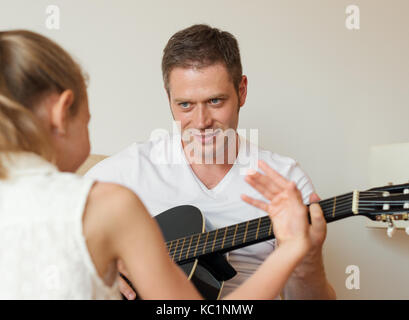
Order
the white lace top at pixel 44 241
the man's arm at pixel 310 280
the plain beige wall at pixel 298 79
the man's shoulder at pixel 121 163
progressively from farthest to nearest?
the plain beige wall at pixel 298 79
the man's shoulder at pixel 121 163
the man's arm at pixel 310 280
the white lace top at pixel 44 241

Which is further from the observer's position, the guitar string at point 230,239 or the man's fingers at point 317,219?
the guitar string at point 230,239

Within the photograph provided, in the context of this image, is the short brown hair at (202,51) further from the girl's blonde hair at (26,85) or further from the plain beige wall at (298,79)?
the girl's blonde hair at (26,85)

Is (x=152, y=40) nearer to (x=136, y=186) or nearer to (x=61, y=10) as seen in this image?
(x=61, y=10)

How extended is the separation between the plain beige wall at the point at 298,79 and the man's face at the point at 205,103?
600mm

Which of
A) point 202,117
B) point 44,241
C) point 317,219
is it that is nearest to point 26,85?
point 44,241

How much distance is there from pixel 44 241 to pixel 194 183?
3.13ft

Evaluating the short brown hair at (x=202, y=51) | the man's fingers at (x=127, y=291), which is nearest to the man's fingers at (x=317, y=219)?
the man's fingers at (x=127, y=291)

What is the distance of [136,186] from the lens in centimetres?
172

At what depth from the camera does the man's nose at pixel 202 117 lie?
1.65m

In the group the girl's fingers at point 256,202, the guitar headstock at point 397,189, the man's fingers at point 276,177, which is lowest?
the guitar headstock at point 397,189

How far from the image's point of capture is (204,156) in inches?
67.7

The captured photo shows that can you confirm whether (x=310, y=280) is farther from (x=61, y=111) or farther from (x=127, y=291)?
(x=61, y=111)
